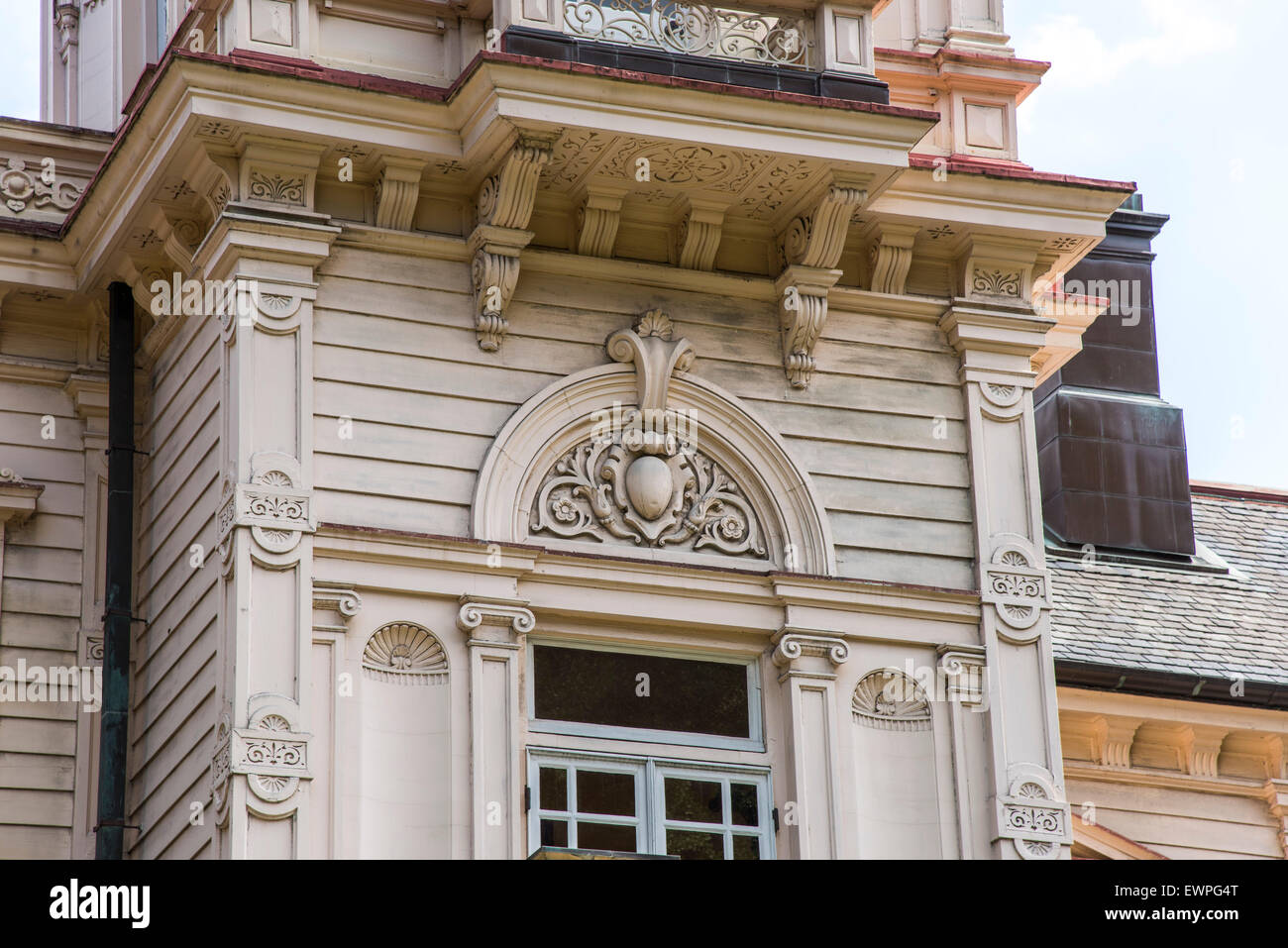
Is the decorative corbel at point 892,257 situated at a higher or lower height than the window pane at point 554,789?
higher

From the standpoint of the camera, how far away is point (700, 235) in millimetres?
19875

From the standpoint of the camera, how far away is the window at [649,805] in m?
18.3

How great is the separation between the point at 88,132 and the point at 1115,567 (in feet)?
34.7

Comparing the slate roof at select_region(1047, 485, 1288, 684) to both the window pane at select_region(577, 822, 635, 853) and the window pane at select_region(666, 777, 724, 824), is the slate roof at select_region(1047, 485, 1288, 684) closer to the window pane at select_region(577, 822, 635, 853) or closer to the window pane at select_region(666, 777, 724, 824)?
the window pane at select_region(666, 777, 724, 824)

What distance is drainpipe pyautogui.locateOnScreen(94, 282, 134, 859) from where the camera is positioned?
19062 mm

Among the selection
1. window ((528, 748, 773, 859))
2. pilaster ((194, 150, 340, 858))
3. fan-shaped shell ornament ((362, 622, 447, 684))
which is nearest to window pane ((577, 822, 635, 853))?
window ((528, 748, 773, 859))

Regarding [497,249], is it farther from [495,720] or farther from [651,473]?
[495,720]

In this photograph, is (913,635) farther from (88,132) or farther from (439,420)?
(88,132)

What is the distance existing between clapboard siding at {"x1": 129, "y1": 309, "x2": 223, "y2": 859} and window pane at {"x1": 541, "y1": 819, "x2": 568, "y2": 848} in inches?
87.7

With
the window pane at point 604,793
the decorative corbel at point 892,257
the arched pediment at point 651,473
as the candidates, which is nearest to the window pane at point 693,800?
the window pane at point 604,793

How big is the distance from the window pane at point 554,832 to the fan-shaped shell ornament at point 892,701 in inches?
94.9

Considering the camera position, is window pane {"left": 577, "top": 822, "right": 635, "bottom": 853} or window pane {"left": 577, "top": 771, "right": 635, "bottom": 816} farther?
window pane {"left": 577, "top": 771, "right": 635, "bottom": 816}

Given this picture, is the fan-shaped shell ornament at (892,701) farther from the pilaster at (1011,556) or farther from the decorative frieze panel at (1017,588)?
the decorative frieze panel at (1017,588)

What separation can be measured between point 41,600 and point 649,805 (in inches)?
192
